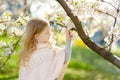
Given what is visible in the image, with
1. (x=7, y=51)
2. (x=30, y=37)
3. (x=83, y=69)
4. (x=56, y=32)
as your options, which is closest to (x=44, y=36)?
(x=30, y=37)

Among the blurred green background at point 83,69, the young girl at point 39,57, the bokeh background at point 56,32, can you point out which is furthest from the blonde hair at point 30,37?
the blurred green background at point 83,69

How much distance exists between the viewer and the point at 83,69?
12688 mm

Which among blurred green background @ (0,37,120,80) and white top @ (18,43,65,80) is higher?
blurred green background @ (0,37,120,80)

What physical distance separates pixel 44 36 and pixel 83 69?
28.3ft

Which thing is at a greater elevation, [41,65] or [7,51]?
[7,51]

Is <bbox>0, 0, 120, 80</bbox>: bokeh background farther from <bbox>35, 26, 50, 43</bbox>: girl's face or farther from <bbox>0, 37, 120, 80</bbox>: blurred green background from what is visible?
<bbox>35, 26, 50, 43</bbox>: girl's face

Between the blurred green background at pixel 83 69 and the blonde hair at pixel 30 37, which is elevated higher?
the blurred green background at pixel 83 69

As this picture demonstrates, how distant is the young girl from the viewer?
416cm

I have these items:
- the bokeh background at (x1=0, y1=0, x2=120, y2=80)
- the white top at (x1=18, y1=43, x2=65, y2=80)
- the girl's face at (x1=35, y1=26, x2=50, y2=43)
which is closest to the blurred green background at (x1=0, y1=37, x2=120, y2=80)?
the bokeh background at (x1=0, y1=0, x2=120, y2=80)

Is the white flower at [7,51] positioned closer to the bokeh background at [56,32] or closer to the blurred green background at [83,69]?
the bokeh background at [56,32]

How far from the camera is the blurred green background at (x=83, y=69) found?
1099cm

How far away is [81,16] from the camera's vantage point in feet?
15.3

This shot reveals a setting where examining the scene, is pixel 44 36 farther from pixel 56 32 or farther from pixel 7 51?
pixel 56 32

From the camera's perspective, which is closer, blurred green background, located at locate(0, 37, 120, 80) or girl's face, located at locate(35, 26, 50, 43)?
girl's face, located at locate(35, 26, 50, 43)
